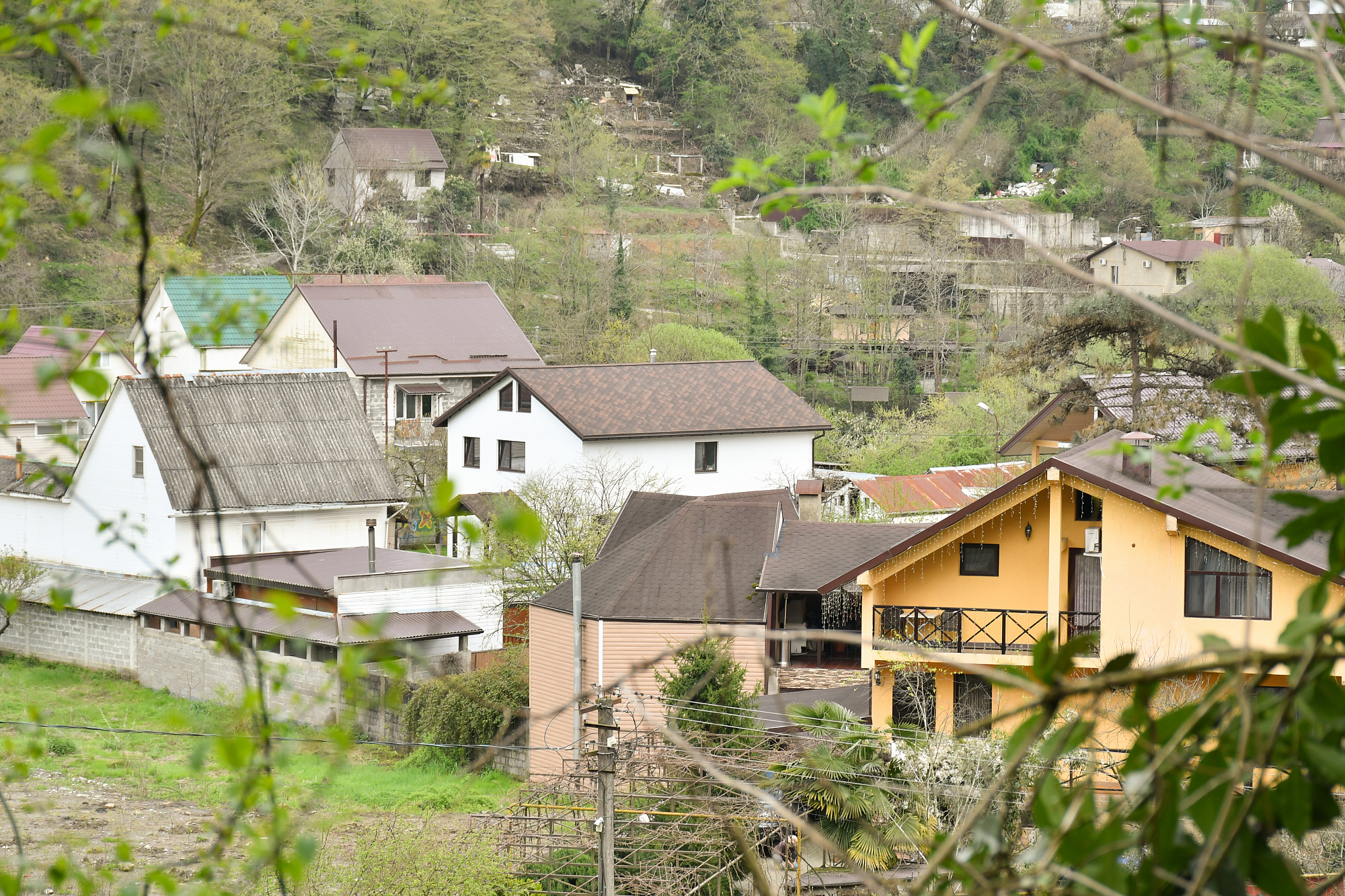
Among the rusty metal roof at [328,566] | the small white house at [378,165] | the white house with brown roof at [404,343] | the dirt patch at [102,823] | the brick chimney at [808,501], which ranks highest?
the small white house at [378,165]

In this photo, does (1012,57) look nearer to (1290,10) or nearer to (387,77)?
(1290,10)

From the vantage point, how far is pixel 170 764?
2116cm

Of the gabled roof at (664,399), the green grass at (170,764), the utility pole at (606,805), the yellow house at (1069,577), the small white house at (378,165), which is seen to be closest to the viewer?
the utility pole at (606,805)

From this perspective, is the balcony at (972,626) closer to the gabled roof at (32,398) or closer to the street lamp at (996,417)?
the street lamp at (996,417)

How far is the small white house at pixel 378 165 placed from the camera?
181ft

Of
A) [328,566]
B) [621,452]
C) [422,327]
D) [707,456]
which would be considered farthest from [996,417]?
[328,566]

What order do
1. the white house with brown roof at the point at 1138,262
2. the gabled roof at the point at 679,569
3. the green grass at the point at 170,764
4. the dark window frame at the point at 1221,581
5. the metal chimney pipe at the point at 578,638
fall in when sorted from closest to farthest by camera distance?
the dark window frame at the point at 1221,581 → the metal chimney pipe at the point at 578,638 → the green grass at the point at 170,764 → the gabled roof at the point at 679,569 → the white house with brown roof at the point at 1138,262

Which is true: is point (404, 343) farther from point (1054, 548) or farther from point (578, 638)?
point (1054, 548)

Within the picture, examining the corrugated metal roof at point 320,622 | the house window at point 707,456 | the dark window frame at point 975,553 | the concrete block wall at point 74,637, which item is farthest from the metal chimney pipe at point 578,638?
the house window at point 707,456

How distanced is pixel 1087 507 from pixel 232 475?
16.2 m

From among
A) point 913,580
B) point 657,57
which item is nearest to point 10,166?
point 913,580

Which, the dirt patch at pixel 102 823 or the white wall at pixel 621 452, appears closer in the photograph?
the dirt patch at pixel 102 823

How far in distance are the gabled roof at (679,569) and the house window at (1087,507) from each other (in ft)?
16.4

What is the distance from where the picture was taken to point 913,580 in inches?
677
